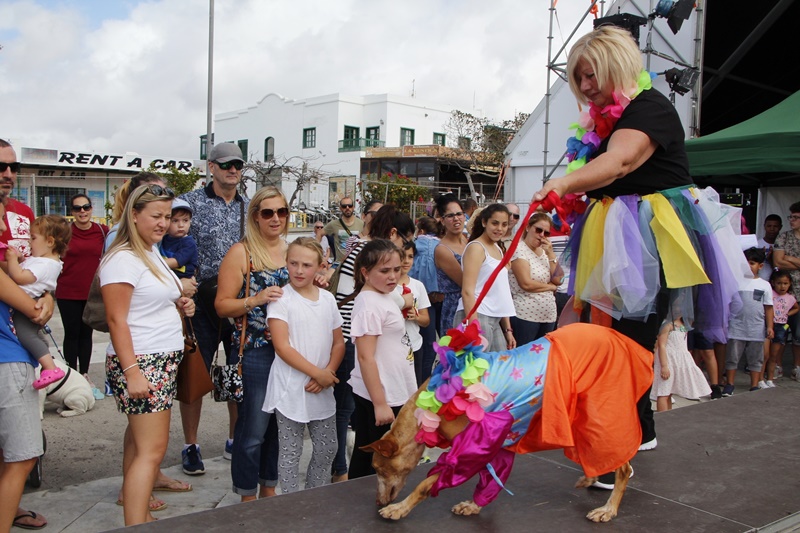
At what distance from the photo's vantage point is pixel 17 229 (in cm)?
379

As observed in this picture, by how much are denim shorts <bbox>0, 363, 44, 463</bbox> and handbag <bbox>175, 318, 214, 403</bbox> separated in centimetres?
81

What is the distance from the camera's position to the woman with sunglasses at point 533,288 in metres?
5.71

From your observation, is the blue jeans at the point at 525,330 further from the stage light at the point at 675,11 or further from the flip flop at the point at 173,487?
the stage light at the point at 675,11

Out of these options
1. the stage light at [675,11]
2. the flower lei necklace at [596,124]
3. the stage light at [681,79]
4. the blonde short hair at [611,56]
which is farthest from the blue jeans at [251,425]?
the stage light at [675,11]

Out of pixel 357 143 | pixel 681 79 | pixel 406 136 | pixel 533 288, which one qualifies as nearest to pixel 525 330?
pixel 533 288

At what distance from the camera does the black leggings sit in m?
6.10

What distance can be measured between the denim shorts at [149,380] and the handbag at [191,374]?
0.50 meters

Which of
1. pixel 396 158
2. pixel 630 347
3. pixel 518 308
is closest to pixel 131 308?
pixel 630 347

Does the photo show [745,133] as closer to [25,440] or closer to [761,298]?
[761,298]

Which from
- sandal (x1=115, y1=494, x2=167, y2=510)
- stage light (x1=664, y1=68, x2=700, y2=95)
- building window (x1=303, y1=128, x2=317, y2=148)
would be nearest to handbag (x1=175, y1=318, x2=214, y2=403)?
sandal (x1=115, y1=494, x2=167, y2=510)

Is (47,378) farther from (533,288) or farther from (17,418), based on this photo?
(533,288)

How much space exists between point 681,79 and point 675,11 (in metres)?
0.92

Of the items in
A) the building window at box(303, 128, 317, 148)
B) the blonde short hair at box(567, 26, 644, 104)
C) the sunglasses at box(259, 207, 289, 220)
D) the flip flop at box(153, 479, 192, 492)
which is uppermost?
the building window at box(303, 128, 317, 148)

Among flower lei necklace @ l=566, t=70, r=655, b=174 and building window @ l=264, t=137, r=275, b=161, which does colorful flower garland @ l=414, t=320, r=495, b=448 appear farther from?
building window @ l=264, t=137, r=275, b=161
